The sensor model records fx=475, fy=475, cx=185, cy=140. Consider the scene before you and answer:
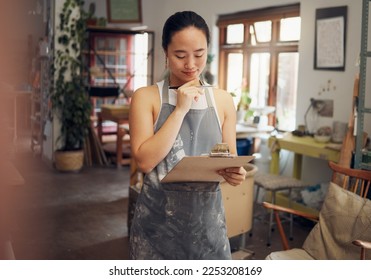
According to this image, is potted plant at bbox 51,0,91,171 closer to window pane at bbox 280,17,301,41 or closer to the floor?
the floor

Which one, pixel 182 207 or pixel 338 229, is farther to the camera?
pixel 338 229

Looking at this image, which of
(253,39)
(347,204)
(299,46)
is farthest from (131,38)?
(347,204)

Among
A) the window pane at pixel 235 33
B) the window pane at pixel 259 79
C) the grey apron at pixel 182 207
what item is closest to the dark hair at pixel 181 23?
the grey apron at pixel 182 207

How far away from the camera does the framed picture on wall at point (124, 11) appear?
5828 millimetres

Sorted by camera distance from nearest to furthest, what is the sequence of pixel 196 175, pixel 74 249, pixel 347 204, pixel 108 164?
pixel 196 175 → pixel 347 204 → pixel 74 249 → pixel 108 164

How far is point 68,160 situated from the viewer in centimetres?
498

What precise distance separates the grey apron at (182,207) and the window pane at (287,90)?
3.26m

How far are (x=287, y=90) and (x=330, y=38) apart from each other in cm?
79

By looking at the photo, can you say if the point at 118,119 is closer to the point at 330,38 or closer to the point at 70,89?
the point at 70,89

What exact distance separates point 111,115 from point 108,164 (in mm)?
695

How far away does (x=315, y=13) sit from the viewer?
3.90 metres

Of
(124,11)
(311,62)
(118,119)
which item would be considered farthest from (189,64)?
(124,11)

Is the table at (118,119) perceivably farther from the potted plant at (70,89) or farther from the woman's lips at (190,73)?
the woman's lips at (190,73)
